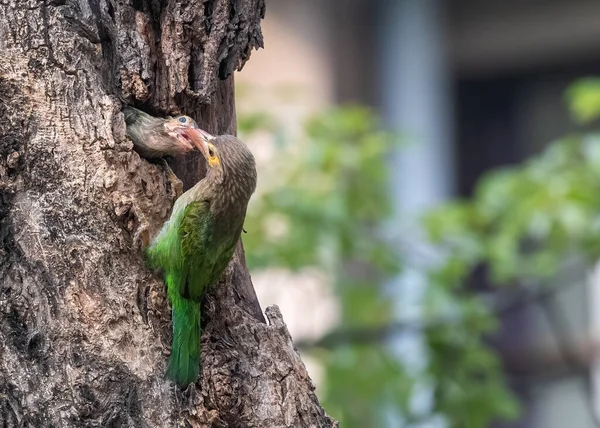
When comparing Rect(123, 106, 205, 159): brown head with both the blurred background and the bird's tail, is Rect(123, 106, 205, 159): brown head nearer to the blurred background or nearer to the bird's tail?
the bird's tail

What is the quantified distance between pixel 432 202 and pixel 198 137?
166 inches

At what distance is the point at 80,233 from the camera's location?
2072 mm

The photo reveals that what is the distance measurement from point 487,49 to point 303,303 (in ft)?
7.59

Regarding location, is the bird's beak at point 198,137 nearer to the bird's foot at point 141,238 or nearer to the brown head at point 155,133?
the brown head at point 155,133

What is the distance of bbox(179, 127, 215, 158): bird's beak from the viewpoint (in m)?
2.19

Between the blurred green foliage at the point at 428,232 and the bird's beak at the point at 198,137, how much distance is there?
1681 millimetres

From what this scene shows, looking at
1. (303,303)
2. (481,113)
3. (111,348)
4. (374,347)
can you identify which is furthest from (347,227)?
(481,113)

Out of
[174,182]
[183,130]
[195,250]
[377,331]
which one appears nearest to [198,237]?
[195,250]

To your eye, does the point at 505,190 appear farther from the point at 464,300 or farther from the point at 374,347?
the point at 374,347

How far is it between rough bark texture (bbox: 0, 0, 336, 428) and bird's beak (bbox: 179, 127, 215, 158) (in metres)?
0.14

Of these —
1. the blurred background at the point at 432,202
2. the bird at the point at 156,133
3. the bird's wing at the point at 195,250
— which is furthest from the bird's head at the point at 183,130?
the blurred background at the point at 432,202

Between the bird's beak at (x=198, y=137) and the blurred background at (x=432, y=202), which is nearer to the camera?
the bird's beak at (x=198, y=137)

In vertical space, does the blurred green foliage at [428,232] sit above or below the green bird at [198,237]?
above

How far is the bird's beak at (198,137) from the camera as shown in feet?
7.20
